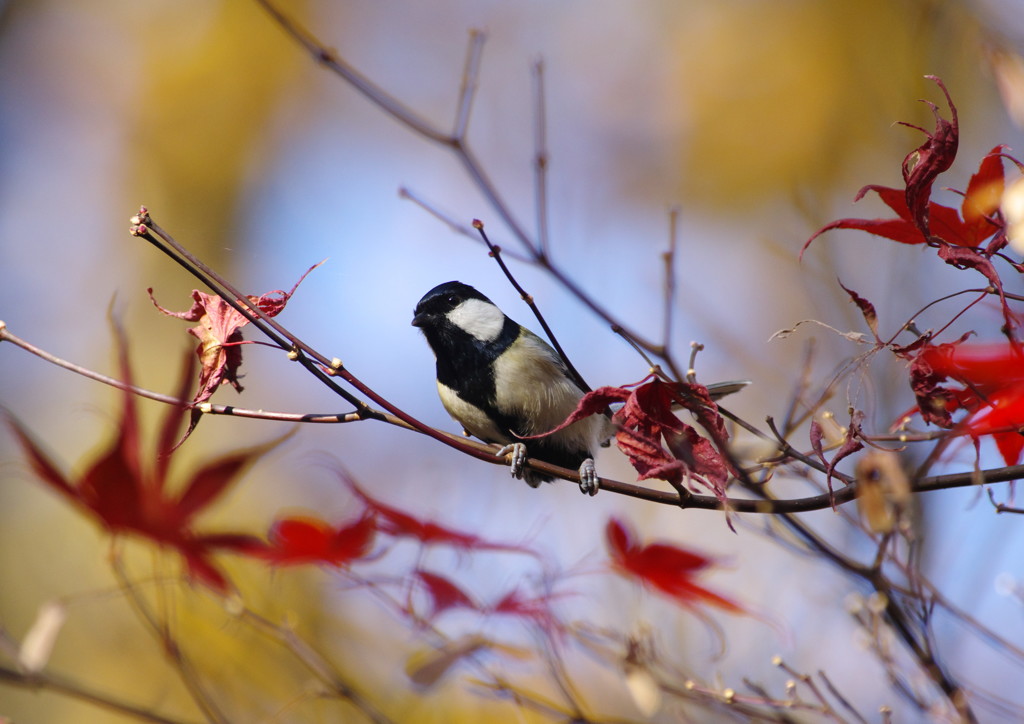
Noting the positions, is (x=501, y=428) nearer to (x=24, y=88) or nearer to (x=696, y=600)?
(x=696, y=600)

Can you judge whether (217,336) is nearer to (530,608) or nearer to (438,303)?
(530,608)

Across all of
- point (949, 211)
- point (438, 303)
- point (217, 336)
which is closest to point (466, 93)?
point (438, 303)

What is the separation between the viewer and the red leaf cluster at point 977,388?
0.93m

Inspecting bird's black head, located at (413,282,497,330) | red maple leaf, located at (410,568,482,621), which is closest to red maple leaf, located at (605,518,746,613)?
red maple leaf, located at (410,568,482,621)

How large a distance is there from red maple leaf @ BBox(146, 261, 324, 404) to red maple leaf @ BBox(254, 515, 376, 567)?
0.39 m

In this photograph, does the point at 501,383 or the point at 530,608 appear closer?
the point at 530,608

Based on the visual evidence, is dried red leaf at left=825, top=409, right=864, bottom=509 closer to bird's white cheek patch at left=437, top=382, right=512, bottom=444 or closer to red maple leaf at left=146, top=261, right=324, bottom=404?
red maple leaf at left=146, top=261, right=324, bottom=404

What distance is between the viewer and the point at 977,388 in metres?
0.99

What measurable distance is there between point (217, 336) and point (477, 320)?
129cm

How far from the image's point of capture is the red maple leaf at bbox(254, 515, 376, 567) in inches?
61.8

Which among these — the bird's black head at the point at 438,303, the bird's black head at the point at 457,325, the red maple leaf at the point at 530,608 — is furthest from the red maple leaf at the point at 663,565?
Answer: the bird's black head at the point at 438,303

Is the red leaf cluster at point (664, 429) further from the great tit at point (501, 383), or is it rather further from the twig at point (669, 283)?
the great tit at point (501, 383)

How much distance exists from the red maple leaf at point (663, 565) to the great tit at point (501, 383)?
24.3 inches

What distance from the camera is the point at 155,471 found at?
52.4 inches
